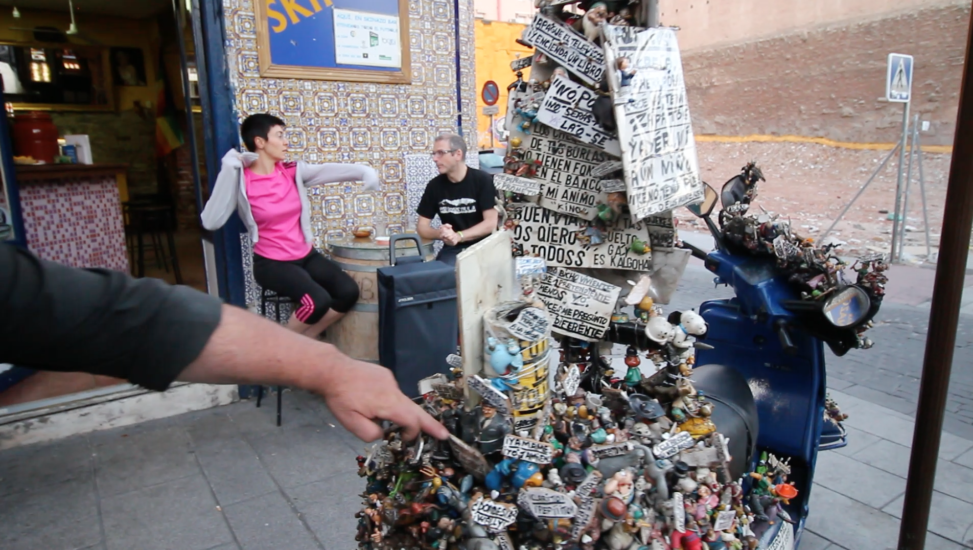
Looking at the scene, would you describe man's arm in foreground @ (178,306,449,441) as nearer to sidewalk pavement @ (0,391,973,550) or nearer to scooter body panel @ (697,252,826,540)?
scooter body panel @ (697,252,826,540)

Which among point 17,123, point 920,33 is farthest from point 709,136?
point 17,123

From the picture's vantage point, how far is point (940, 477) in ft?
10.9

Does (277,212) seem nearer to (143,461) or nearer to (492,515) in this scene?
(143,461)

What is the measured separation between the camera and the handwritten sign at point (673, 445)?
1.62 m

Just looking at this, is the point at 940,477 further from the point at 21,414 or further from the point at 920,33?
the point at 920,33

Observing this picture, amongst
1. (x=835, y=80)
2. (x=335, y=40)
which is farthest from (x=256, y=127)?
(x=835, y=80)

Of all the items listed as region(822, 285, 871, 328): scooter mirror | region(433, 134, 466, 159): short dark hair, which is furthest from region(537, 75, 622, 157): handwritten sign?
region(433, 134, 466, 159): short dark hair

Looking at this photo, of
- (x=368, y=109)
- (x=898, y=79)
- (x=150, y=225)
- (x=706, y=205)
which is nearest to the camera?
(x=706, y=205)

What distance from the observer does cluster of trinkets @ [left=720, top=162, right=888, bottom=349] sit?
2023 mm

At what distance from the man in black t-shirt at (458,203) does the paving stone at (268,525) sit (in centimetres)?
195

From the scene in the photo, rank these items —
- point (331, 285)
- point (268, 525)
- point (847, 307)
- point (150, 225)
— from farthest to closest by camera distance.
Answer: point (150, 225) < point (331, 285) < point (268, 525) < point (847, 307)

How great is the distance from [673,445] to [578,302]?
0.46m

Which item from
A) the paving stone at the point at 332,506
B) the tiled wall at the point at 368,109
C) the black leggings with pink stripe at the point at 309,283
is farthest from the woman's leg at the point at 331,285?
the paving stone at the point at 332,506

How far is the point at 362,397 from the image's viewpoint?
1284 mm
